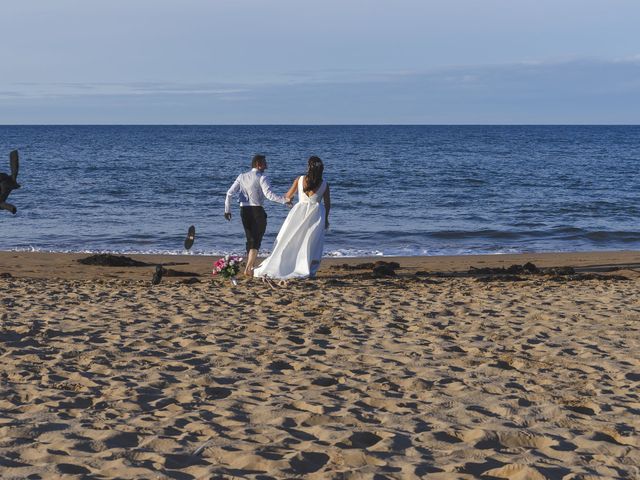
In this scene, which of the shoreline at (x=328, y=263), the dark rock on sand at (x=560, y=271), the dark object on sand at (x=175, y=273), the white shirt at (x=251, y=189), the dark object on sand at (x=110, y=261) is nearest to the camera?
the white shirt at (x=251, y=189)

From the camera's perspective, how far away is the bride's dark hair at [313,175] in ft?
39.3

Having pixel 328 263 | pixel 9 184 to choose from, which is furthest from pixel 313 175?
pixel 328 263

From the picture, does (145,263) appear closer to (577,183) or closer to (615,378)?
(615,378)

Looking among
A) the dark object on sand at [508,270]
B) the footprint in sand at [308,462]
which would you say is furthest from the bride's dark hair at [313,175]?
the footprint in sand at [308,462]

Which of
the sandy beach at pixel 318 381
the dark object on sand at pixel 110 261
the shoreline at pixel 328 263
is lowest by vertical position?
the shoreline at pixel 328 263

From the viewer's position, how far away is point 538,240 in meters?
21.7

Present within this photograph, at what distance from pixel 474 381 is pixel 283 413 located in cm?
172

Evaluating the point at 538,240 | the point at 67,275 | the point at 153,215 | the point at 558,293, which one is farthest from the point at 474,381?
the point at 153,215

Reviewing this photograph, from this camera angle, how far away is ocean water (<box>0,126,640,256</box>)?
2092 cm

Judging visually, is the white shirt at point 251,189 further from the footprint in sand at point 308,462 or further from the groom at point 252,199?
the footprint in sand at point 308,462

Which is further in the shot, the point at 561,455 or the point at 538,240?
the point at 538,240

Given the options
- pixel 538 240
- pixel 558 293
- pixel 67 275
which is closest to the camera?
pixel 558 293

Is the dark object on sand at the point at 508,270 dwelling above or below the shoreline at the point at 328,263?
above

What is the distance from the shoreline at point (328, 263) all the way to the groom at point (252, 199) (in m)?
1.26
